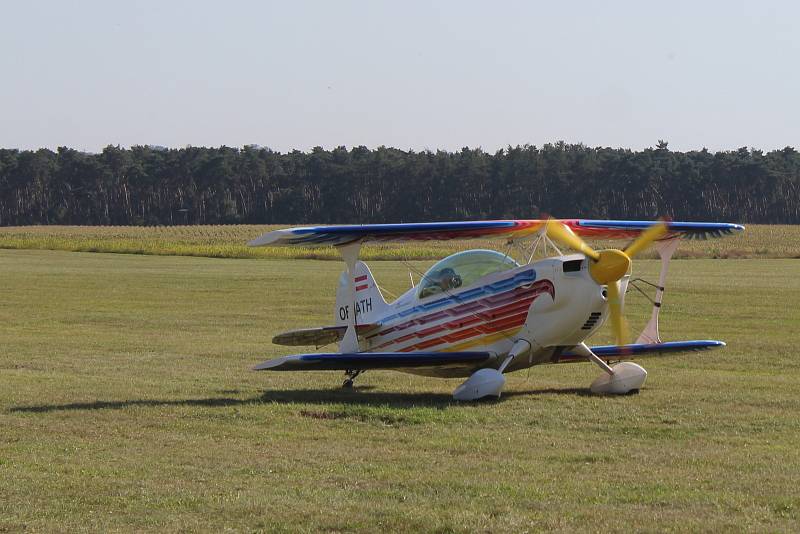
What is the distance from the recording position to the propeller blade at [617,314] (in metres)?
13.3

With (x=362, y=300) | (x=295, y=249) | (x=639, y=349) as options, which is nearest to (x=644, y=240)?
(x=639, y=349)

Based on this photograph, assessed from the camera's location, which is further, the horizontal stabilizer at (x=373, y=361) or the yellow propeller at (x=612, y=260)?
the horizontal stabilizer at (x=373, y=361)

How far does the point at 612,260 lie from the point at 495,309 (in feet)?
5.48

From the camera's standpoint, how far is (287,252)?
202 feet

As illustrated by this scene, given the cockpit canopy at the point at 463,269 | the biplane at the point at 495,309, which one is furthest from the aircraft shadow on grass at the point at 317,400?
the cockpit canopy at the point at 463,269

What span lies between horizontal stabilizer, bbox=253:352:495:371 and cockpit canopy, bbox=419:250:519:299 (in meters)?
0.98

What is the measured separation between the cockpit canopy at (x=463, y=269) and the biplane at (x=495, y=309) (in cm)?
1

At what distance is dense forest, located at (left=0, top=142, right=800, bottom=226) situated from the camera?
118m

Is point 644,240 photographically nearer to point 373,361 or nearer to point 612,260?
point 612,260

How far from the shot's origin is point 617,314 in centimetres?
1355

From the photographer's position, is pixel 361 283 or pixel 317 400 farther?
pixel 361 283

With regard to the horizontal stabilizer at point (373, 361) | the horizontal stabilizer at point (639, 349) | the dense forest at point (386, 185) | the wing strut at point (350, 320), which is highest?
the dense forest at point (386, 185)

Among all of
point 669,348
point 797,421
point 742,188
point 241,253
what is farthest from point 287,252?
point 742,188

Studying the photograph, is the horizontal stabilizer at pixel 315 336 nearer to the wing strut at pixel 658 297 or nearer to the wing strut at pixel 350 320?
the wing strut at pixel 350 320
